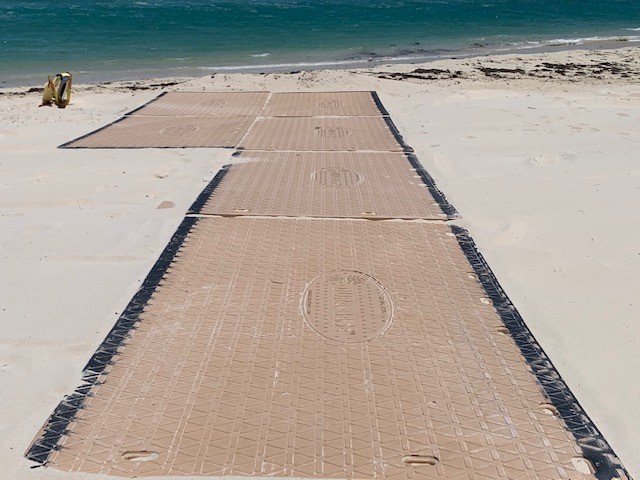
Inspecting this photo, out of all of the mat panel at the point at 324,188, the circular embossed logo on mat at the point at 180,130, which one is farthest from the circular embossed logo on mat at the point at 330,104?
the mat panel at the point at 324,188

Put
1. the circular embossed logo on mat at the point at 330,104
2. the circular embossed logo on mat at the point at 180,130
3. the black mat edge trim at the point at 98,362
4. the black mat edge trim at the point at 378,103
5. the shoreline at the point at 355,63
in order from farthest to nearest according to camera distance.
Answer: the shoreline at the point at 355,63 → the circular embossed logo on mat at the point at 330,104 → the black mat edge trim at the point at 378,103 → the circular embossed logo on mat at the point at 180,130 → the black mat edge trim at the point at 98,362

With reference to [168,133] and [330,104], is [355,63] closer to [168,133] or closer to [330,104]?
[330,104]

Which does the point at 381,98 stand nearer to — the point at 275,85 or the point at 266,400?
the point at 275,85

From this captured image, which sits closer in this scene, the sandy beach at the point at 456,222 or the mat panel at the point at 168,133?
the sandy beach at the point at 456,222

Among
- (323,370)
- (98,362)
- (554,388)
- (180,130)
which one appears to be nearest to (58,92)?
(180,130)

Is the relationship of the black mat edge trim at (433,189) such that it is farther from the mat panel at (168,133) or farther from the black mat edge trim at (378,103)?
the mat panel at (168,133)

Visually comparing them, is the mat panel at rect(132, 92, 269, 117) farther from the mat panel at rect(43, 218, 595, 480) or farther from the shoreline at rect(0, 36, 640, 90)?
the mat panel at rect(43, 218, 595, 480)

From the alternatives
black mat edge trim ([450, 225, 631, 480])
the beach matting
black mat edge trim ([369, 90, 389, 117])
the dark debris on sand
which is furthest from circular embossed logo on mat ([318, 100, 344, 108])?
black mat edge trim ([450, 225, 631, 480])
